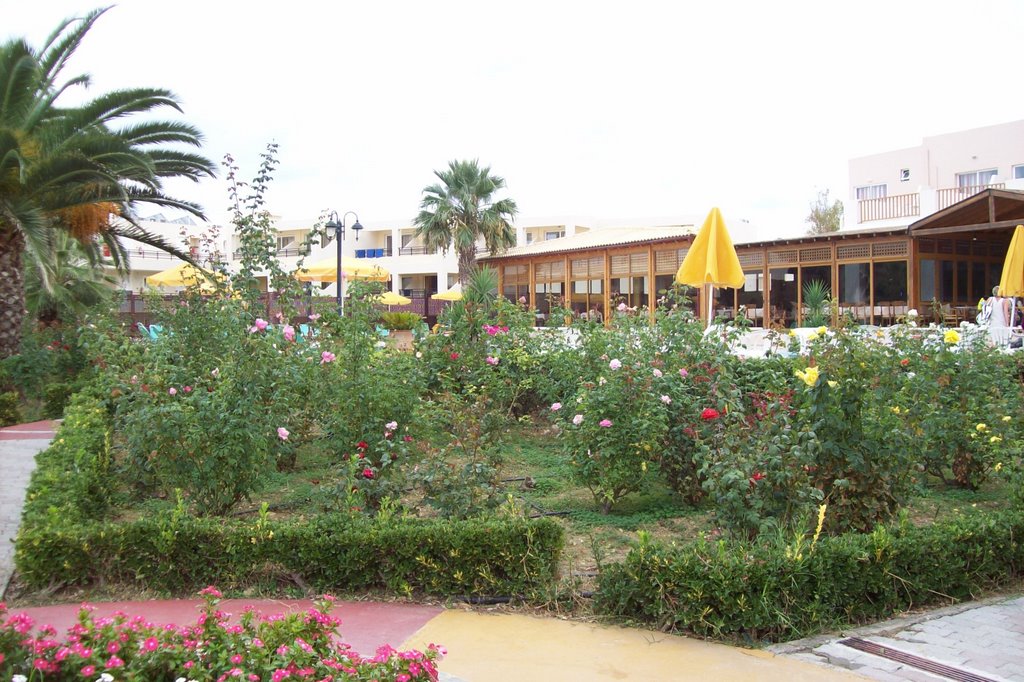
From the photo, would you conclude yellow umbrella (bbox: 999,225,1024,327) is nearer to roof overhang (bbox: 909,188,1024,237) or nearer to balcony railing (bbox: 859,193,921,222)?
roof overhang (bbox: 909,188,1024,237)

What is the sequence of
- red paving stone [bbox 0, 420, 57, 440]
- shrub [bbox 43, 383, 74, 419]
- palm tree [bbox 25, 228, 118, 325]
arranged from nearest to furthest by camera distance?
red paving stone [bbox 0, 420, 57, 440], shrub [bbox 43, 383, 74, 419], palm tree [bbox 25, 228, 118, 325]

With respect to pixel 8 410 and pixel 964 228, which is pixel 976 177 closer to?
pixel 964 228

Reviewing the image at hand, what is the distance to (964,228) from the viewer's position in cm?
1811

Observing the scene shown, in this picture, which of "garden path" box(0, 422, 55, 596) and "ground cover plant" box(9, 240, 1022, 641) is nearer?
"ground cover plant" box(9, 240, 1022, 641)

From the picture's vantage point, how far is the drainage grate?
11.5ft

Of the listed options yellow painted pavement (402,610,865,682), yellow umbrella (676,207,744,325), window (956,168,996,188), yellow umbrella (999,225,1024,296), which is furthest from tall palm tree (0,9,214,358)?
window (956,168,996,188)

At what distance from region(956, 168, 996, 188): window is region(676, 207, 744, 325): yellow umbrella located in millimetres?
22069

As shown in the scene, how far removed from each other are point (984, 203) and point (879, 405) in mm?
15685

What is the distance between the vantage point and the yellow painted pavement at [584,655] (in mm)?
3592

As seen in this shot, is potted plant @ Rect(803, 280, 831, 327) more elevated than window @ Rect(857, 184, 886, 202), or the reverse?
window @ Rect(857, 184, 886, 202)

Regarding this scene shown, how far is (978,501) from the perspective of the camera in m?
6.55

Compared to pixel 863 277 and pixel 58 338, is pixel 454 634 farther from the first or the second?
pixel 863 277

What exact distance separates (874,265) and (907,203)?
16.1ft

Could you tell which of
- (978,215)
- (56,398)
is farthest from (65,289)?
(978,215)
